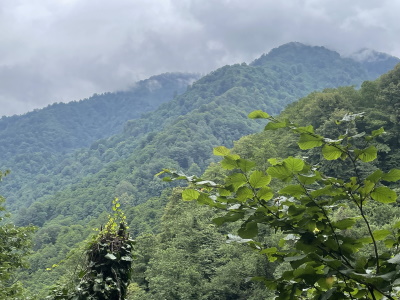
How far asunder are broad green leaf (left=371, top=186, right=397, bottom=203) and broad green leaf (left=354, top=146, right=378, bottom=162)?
12 cm

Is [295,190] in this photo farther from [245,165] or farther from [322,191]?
[245,165]

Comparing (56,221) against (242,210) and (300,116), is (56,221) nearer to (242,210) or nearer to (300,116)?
(300,116)

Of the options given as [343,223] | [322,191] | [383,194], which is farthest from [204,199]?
[383,194]

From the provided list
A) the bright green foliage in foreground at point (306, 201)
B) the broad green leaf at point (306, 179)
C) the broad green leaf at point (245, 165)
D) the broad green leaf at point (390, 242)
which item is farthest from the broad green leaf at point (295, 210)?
the broad green leaf at point (390, 242)

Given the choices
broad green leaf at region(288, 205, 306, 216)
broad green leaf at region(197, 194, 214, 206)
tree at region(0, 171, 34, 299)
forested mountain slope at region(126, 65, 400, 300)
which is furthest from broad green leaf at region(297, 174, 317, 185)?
forested mountain slope at region(126, 65, 400, 300)

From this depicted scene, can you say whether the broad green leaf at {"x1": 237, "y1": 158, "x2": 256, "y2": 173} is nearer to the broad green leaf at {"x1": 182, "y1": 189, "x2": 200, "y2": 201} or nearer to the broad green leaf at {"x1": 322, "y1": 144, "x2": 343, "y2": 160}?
the broad green leaf at {"x1": 182, "y1": 189, "x2": 200, "y2": 201}

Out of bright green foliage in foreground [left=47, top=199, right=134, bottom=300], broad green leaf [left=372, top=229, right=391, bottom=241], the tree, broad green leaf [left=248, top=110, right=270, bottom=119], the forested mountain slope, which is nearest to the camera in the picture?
broad green leaf [left=248, top=110, right=270, bottom=119]

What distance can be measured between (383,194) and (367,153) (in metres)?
0.16

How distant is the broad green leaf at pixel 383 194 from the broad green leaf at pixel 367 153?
116 millimetres

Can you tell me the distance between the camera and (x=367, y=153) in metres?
1.43

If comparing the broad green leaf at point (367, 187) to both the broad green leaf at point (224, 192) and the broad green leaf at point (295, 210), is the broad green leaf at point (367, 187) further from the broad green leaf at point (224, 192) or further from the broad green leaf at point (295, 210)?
the broad green leaf at point (224, 192)

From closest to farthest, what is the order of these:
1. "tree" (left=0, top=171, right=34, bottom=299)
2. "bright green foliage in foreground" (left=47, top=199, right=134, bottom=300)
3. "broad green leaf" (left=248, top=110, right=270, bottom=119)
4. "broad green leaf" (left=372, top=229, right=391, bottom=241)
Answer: "broad green leaf" (left=248, top=110, right=270, bottom=119)
"broad green leaf" (left=372, top=229, right=391, bottom=241)
"bright green foliage in foreground" (left=47, top=199, right=134, bottom=300)
"tree" (left=0, top=171, right=34, bottom=299)

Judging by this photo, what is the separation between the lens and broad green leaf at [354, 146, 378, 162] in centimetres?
140

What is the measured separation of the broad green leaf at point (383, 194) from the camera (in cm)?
140
